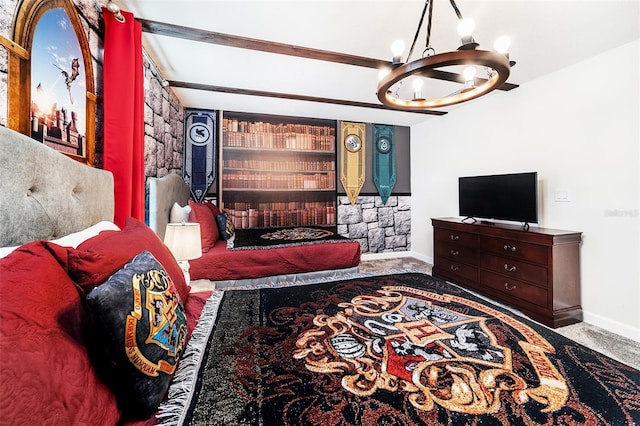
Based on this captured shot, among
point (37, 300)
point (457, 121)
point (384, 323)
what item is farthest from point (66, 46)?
point (457, 121)

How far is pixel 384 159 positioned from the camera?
4844mm

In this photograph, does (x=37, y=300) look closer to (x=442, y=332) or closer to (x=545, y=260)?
(x=442, y=332)

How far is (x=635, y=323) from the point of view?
2.18 m

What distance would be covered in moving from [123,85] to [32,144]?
3.20ft

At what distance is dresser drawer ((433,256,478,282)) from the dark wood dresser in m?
0.01

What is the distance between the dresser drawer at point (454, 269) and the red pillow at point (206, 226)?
2.82 meters

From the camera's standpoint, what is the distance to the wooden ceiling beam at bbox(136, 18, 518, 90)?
6.72 ft

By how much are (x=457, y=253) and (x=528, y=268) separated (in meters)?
0.84

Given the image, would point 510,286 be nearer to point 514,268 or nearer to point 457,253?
point 514,268

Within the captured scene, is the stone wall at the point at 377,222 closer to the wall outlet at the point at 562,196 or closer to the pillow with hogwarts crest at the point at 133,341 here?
the wall outlet at the point at 562,196

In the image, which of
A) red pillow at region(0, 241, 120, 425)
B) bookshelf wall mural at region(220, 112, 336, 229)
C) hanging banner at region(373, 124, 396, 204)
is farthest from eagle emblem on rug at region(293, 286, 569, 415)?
hanging banner at region(373, 124, 396, 204)

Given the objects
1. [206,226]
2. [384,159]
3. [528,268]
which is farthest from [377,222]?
[206,226]

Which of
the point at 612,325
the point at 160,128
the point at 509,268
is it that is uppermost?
the point at 160,128

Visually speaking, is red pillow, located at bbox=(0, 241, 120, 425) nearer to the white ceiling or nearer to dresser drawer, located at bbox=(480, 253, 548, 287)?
the white ceiling
